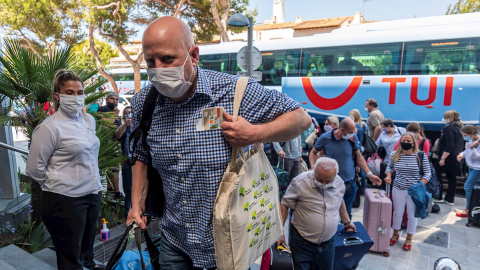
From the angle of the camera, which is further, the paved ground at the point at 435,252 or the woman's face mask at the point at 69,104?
the paved ground at the point at 435,252

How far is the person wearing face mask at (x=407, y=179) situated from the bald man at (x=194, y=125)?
4.12 meters

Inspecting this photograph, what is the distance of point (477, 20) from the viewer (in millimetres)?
9812

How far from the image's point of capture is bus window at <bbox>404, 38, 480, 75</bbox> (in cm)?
971

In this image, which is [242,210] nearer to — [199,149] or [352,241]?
[199,149]

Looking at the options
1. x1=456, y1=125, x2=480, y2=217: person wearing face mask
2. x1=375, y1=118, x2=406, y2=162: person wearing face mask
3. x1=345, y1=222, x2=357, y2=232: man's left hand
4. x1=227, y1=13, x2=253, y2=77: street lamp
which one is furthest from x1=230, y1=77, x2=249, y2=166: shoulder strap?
x1=375, y1=118, x2=406, y2=162: person wearing face mask

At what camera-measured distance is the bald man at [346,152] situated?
5250 mm

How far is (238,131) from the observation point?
134 centimetres

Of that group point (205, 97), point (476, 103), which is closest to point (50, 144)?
point (205, 97)

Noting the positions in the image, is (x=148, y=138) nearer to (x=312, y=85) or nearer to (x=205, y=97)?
(x=205, y=97)

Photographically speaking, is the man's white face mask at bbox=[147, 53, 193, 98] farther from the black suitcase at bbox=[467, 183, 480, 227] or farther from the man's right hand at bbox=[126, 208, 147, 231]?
the black suitcase at bbox=[467, 183, 480, 227]

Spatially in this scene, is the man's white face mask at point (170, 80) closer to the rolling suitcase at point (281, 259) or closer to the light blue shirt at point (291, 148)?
the rolling suitcase at point (281, 259)

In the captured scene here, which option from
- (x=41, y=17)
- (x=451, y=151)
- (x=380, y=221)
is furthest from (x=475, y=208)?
(x=41, y=17)

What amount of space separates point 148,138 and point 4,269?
2391 millimetres

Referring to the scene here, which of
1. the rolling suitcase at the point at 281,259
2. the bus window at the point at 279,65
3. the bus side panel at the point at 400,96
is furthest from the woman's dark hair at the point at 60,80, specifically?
the bus window at the point at 279,65
